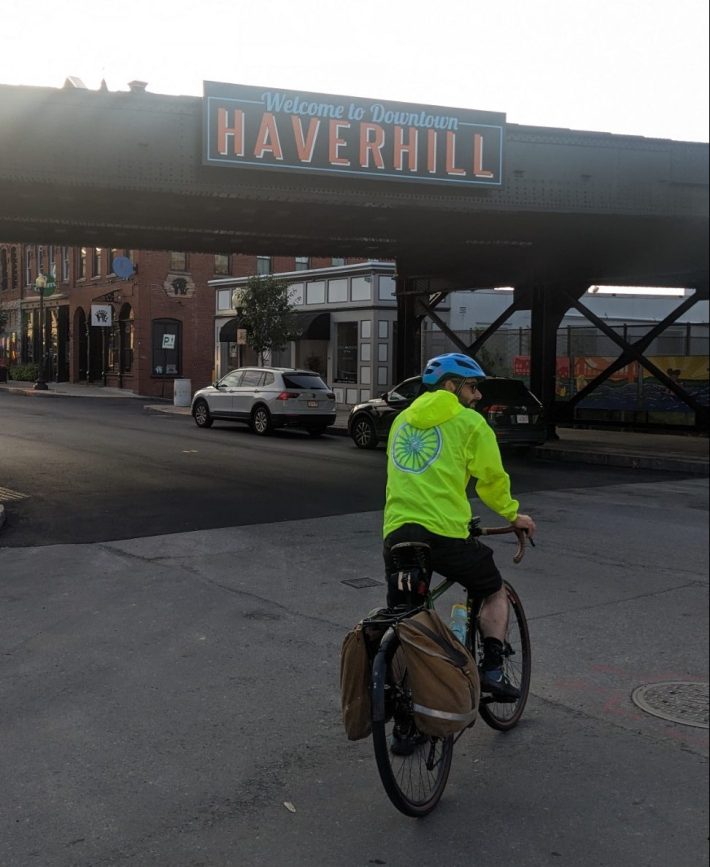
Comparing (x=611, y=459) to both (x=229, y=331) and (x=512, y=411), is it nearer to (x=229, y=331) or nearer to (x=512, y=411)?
(x=512, y=411)

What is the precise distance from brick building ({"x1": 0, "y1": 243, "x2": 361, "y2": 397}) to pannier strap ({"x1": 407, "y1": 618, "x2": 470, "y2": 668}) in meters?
36.5

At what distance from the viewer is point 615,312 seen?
38375mm

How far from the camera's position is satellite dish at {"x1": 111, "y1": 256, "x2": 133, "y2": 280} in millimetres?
39406

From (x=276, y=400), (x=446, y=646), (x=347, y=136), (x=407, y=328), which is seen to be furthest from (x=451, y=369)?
(x=407, y=328)

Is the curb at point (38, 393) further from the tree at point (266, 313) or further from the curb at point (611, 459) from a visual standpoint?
the curb at point (611, 459)

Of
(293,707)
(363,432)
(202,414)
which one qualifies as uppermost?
(202,414)

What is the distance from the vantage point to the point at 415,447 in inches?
140

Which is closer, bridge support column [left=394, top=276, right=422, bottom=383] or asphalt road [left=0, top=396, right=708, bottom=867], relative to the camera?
asphalt road [left=0, top=396, right=708, bottom=867]

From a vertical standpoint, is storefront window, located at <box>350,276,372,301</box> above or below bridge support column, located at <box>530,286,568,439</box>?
above

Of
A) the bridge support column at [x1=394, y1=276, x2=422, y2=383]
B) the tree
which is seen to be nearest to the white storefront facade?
the tree

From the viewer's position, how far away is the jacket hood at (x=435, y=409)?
337 centimetres

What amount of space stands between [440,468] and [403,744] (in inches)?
40.9

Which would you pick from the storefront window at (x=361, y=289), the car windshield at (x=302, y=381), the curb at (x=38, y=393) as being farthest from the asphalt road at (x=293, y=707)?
the curb at (x=38, y=393)

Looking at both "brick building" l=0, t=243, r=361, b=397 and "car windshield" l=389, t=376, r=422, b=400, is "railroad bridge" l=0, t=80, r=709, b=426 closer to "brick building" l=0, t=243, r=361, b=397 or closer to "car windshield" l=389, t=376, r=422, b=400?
"car windshield" l=389, t=376, r=422, b=400
